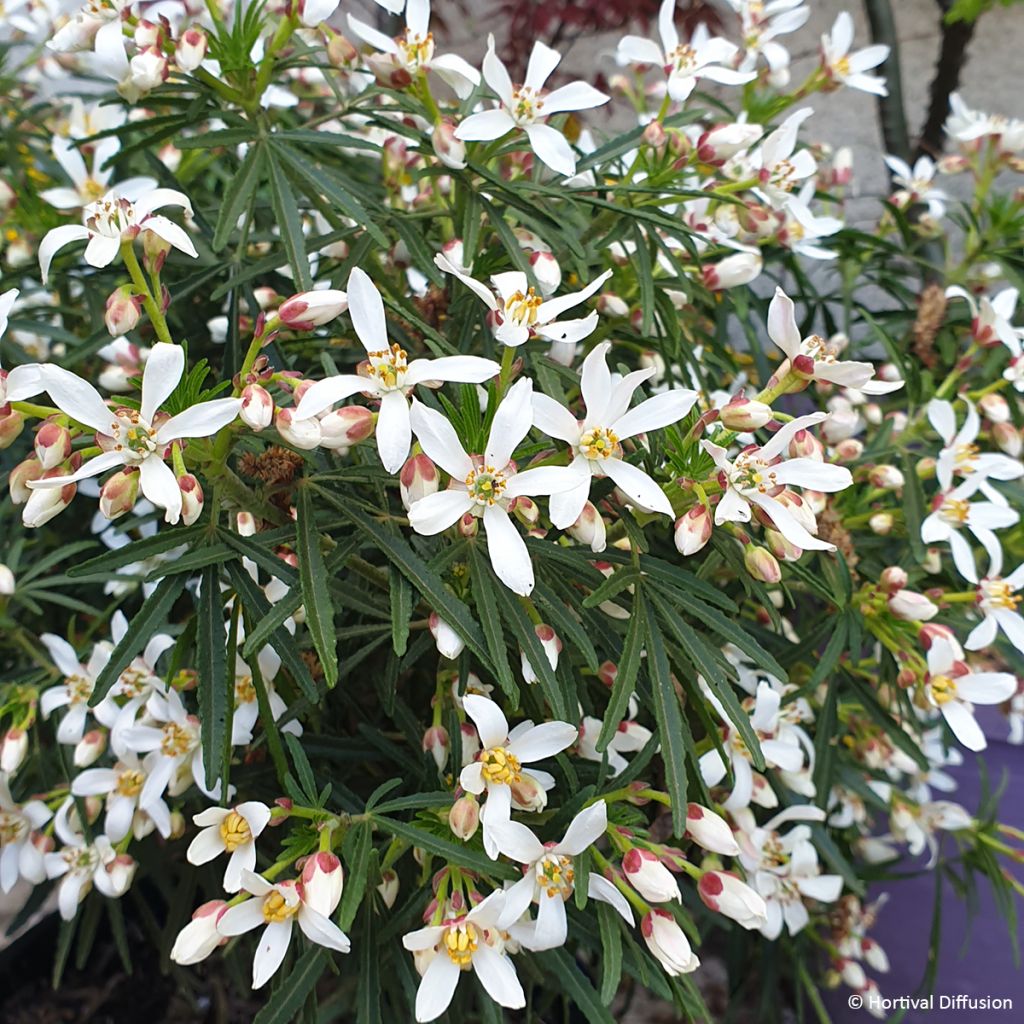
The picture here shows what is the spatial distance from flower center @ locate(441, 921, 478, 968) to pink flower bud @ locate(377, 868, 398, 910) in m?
0.13

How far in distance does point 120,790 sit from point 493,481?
53cm

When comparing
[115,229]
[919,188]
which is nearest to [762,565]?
[115,229]

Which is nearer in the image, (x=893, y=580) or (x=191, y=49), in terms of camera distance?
(x=191, y=49)

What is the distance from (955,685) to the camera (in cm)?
82

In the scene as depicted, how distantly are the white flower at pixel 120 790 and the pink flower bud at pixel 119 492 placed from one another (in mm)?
361

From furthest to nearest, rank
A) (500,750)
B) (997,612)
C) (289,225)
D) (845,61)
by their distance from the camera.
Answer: (845,61) → (997,612) → (289,225) → (500,750)

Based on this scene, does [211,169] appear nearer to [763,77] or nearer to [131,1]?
[131,1]

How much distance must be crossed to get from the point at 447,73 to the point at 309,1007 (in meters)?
0.86

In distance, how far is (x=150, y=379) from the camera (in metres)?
0.54

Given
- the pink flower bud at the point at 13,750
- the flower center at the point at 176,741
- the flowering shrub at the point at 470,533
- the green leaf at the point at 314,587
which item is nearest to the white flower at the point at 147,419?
the flowering shrub at the point at 470,533

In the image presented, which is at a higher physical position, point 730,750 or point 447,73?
point 447,73

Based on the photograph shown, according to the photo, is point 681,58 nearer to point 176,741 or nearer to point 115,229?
point 115,229

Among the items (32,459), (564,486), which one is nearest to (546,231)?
(564,486)

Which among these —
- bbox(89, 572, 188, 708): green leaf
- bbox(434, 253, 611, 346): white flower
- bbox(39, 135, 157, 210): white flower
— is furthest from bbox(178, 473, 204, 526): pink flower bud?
bbox(39, 135, 157, 210): white flower
